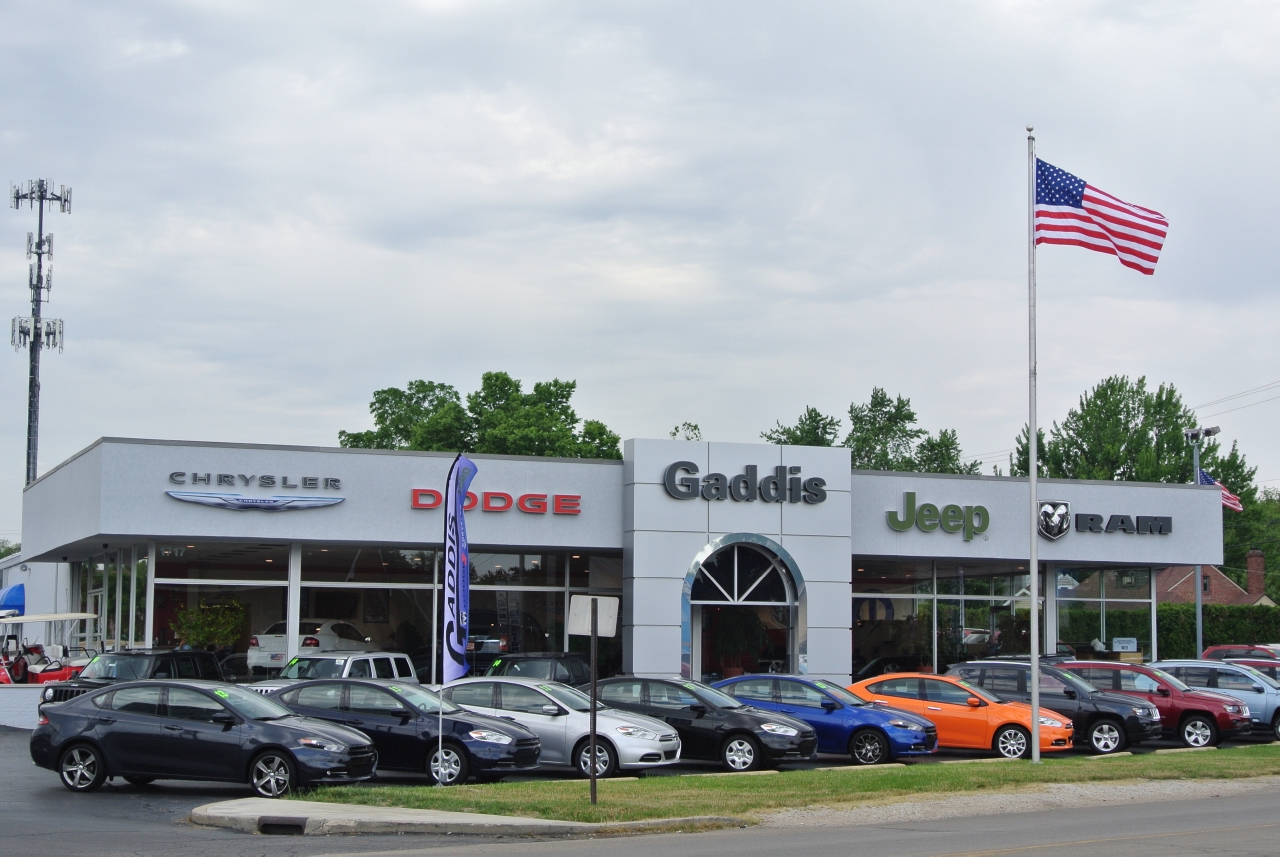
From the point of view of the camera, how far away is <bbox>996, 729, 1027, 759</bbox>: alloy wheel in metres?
22.6

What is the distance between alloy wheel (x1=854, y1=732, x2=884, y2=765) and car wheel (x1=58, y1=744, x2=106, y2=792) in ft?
36.9

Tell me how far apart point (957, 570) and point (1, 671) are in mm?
23629

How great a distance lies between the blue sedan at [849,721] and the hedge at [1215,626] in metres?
27.1

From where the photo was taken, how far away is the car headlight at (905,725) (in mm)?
21719

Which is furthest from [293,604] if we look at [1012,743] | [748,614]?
[1012,743]

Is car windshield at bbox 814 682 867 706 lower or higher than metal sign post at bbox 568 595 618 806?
lower

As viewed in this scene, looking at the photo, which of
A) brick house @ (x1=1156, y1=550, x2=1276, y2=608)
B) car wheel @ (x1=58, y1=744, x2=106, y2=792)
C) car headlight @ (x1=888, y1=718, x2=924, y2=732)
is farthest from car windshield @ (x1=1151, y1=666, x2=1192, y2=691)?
brick house @ (x1=1156, y1=550, x2=1276, y2=608)

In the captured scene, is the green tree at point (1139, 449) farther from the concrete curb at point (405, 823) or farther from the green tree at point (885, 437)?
the concrete curb at point (405, 823)

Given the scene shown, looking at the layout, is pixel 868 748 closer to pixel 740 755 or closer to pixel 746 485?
pixel 740 755

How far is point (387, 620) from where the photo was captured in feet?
101

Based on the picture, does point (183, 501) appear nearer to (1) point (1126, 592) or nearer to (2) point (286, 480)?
(2) point (286, 480)

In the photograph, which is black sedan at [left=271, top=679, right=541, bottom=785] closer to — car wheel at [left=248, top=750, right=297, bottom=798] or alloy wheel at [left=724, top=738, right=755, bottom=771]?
car wheel at [left=248, top=750, right=297, bottom=798]

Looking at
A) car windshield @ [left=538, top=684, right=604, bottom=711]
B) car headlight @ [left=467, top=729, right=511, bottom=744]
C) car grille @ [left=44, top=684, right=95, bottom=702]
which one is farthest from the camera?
Result: car grille @ [left=44, top=684, right=95, bottom=702]

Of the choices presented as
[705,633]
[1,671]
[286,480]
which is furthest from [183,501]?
[705,633]
